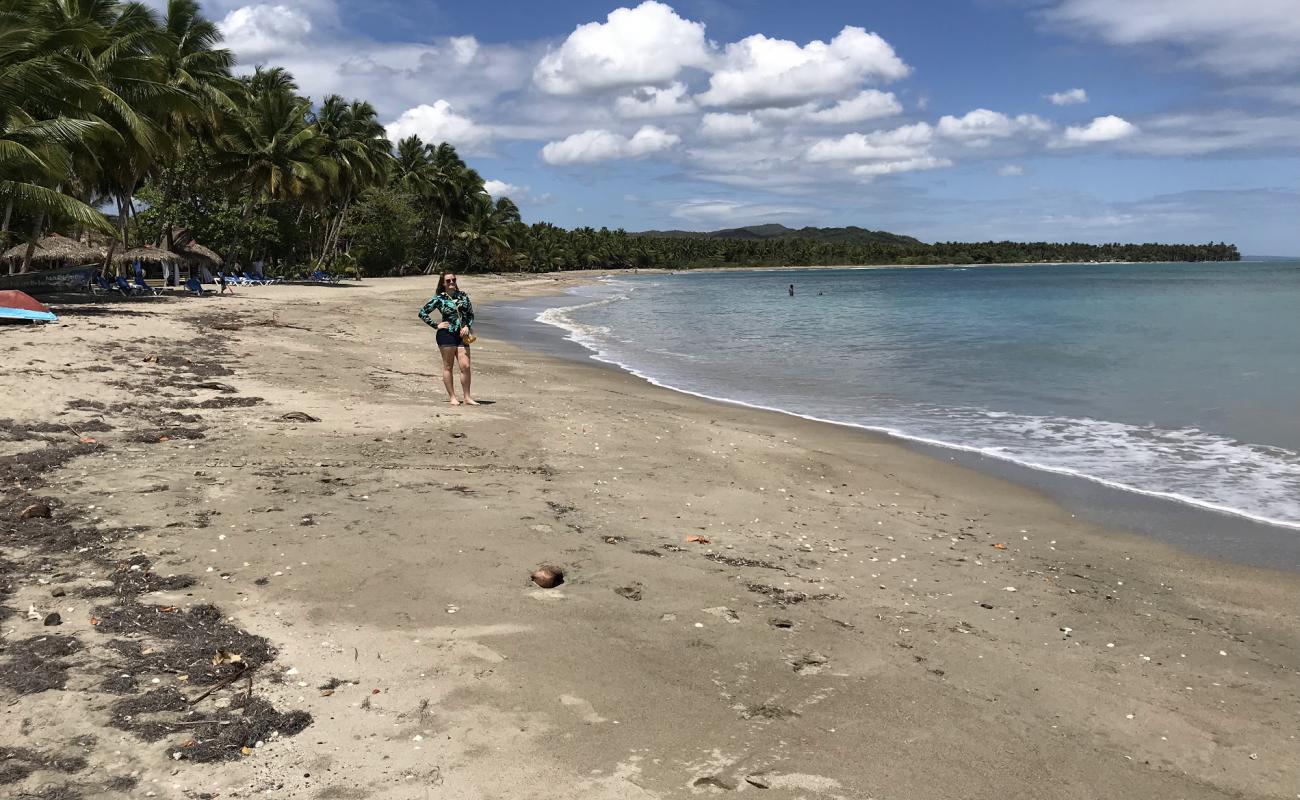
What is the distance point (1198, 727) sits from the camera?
13.5ft

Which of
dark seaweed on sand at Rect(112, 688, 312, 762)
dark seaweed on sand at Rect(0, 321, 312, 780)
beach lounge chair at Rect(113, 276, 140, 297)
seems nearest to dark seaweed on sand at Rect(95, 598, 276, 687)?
dark seaweed on sand at Rect(0, 321, 312, 780)

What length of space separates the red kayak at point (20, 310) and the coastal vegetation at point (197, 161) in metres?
2.84

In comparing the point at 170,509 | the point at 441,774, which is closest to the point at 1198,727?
the point at 441,774

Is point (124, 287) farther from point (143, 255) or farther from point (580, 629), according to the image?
point (580, 629)

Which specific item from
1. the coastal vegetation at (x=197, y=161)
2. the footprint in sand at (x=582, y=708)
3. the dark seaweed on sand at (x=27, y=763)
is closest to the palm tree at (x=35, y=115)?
the coastal vegetation at (x=197, y=161)

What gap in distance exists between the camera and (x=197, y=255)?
37.2 meters

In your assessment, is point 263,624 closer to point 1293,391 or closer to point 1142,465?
point 1142,465

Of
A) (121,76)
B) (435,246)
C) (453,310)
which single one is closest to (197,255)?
(121,76)

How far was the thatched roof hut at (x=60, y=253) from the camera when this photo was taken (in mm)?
32812

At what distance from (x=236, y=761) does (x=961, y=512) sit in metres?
6.55

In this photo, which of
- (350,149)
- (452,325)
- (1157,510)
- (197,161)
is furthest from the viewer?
(350,149)

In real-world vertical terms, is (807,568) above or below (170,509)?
below

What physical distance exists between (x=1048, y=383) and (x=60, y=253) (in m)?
35.4

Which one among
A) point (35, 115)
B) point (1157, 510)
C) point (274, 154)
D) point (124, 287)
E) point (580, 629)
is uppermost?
point (274, 154)
